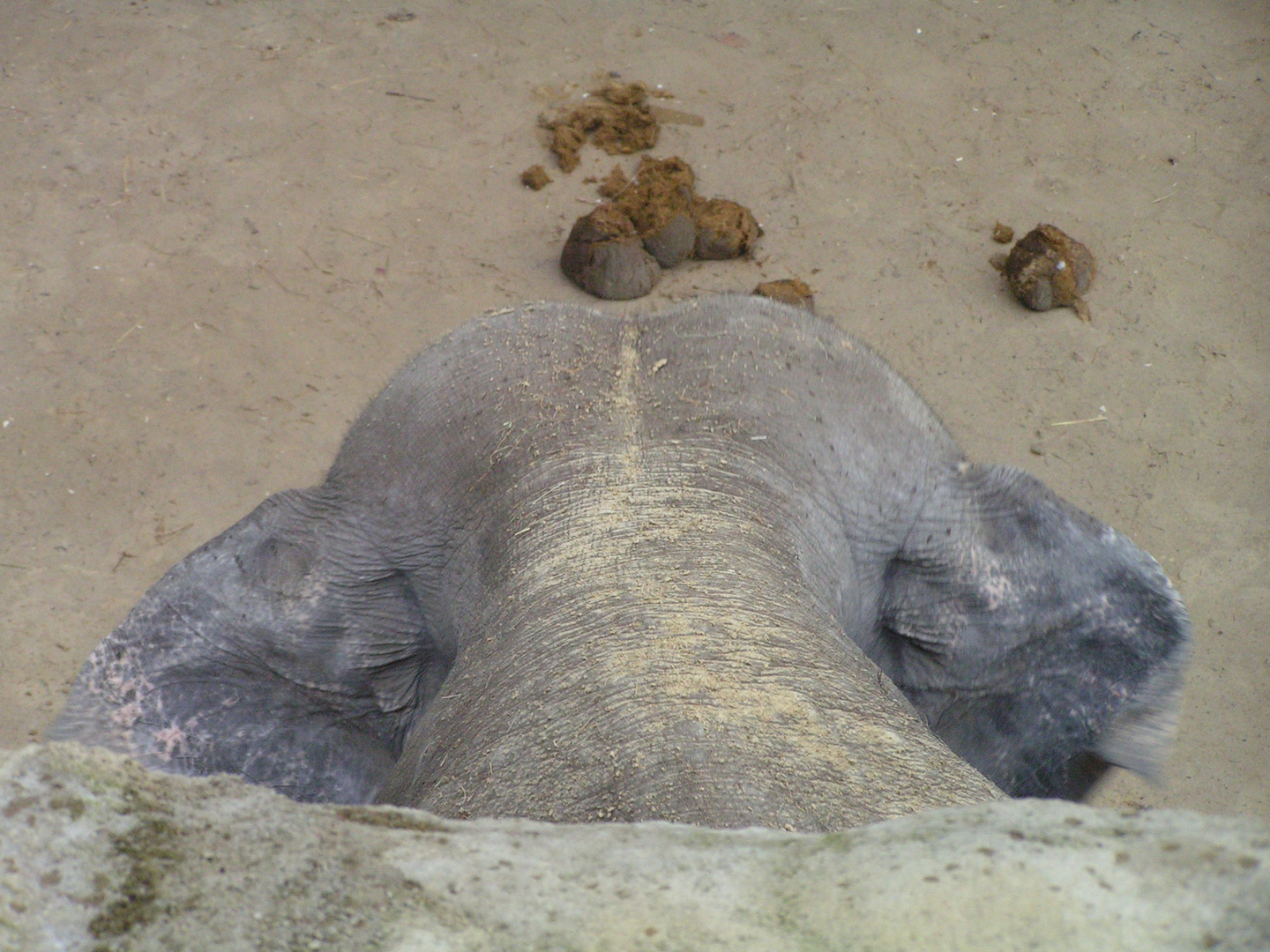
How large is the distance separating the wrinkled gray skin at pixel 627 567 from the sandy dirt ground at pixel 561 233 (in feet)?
5.45

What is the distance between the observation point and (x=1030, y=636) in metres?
2.53

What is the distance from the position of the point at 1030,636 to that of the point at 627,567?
1.02m

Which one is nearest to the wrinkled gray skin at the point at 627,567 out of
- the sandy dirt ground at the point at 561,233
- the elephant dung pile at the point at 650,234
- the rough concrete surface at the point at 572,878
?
the rough concrete surface at the point at 572,878

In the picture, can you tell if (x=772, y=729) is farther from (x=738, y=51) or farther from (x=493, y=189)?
(x=738, y=51)

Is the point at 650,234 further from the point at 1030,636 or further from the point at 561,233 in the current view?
the point at 1030,636

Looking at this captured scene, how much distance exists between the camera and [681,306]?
2551 mm

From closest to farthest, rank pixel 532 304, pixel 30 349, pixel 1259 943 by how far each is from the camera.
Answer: pixel 1259 943 < pixel 532 304 < pixel 30 349

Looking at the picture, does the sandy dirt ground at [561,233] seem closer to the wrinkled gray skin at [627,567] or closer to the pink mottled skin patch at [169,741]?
the wrinkled gray skin at [627,567]

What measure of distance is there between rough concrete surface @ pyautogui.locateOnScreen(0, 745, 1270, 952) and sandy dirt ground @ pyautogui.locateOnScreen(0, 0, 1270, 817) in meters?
3.45

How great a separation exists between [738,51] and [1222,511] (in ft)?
11.3

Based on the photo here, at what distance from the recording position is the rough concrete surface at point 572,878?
709mm

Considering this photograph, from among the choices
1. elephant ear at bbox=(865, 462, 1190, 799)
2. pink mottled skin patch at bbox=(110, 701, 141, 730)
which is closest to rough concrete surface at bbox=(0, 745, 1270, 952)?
pink mottled skin patch at bbox=(110, 701, 141, 730)

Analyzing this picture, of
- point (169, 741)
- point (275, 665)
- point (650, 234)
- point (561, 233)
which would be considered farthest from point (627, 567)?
point (561, 233)

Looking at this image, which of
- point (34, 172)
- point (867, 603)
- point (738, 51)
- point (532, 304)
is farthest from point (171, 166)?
point (867, 603)
